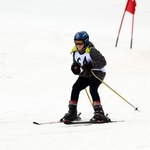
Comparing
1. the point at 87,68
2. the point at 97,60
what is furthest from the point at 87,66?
the point at 97,60

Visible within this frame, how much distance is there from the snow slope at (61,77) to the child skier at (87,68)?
19.4 inches

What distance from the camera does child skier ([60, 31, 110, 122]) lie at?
7.05 meters

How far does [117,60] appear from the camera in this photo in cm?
1586

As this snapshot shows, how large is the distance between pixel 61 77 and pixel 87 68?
22.6 ft

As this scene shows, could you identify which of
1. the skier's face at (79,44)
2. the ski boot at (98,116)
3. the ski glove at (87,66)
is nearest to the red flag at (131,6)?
the skier's face at (79,44)

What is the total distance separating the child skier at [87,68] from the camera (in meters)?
7.05

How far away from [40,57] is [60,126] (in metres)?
9.41

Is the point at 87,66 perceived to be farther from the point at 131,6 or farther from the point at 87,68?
the point at 131,6

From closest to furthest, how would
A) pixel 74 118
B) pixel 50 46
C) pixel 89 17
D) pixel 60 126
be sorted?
pixel 60 126
pixel 74 118
pixel 50 46
pixel 89 17

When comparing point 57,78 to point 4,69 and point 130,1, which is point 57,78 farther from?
point 130,1

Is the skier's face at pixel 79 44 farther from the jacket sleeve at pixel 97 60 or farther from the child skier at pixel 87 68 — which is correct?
the jacket sleeve at pixel 97 60

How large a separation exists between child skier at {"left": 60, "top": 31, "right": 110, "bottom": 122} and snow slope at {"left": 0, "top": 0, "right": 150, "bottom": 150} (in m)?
0.49

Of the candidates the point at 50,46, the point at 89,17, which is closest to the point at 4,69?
the point at 50,46

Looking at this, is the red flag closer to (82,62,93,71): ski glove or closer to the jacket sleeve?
the jacket sleeve
